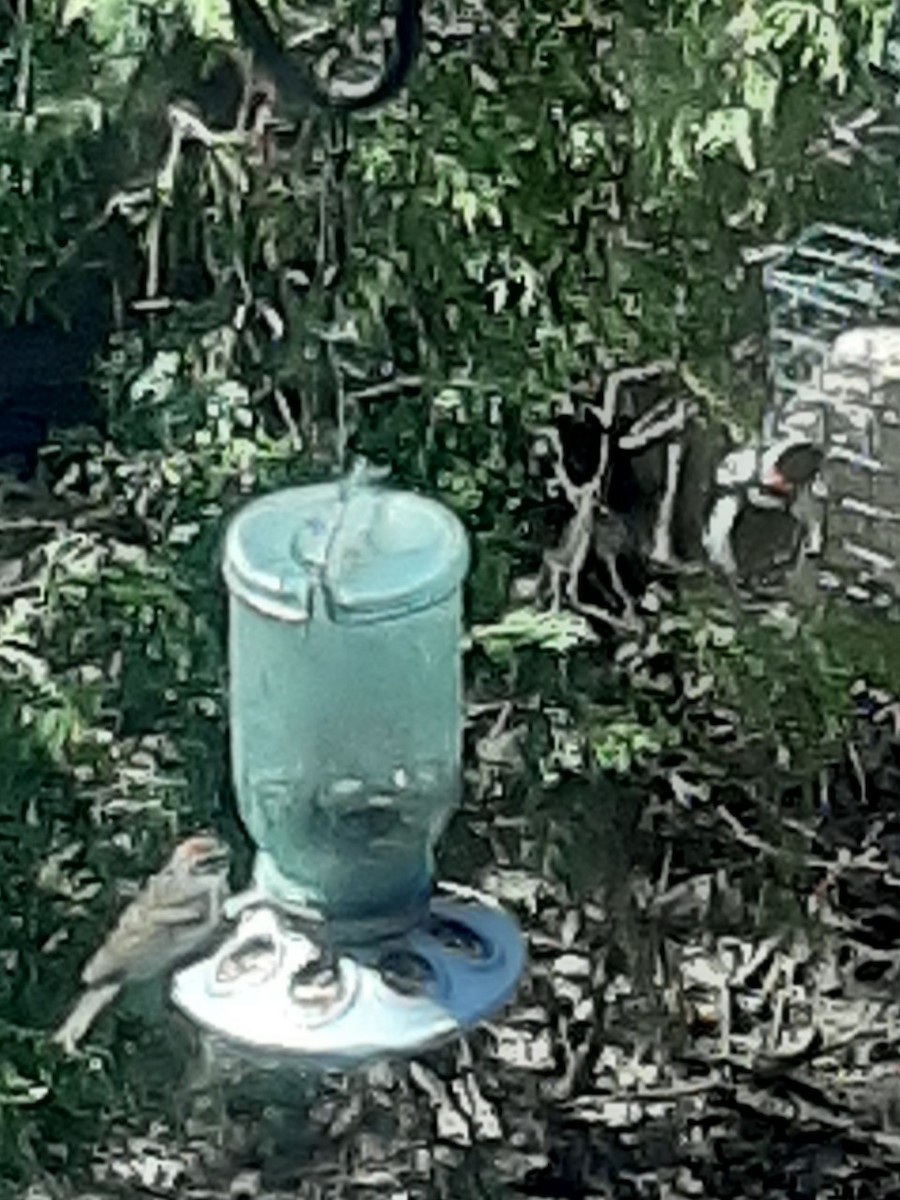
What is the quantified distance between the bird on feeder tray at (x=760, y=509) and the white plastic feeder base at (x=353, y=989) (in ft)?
3.70

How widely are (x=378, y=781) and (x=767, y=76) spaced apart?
83cm

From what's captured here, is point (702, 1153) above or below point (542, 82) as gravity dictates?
below

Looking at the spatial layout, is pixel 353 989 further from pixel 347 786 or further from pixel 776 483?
pixel 776 483

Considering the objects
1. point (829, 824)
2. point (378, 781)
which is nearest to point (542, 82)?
point (378, 781)

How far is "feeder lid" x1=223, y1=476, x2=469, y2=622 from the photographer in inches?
73.0

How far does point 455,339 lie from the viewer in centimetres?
273

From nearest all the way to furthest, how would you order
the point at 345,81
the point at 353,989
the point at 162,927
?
the point at 353,989, the point at 345,81, the point at 162,927

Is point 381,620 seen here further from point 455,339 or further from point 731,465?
point 731,465

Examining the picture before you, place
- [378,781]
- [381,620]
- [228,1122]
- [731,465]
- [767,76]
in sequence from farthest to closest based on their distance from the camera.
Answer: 1. [228,1122]
2. [731,465]
3. [767,76]
4. [378,781]
5. [381,620]

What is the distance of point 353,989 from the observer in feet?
5.96

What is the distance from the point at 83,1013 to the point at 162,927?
0.18m

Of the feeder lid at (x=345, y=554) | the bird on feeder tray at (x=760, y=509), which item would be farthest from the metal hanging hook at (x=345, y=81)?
the bird on feeder tray at (x=760, y=509)

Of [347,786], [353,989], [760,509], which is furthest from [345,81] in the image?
[760,509]

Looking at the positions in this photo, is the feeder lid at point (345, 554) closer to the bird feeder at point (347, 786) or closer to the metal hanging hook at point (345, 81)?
the bird feeder at point (347, 786)
